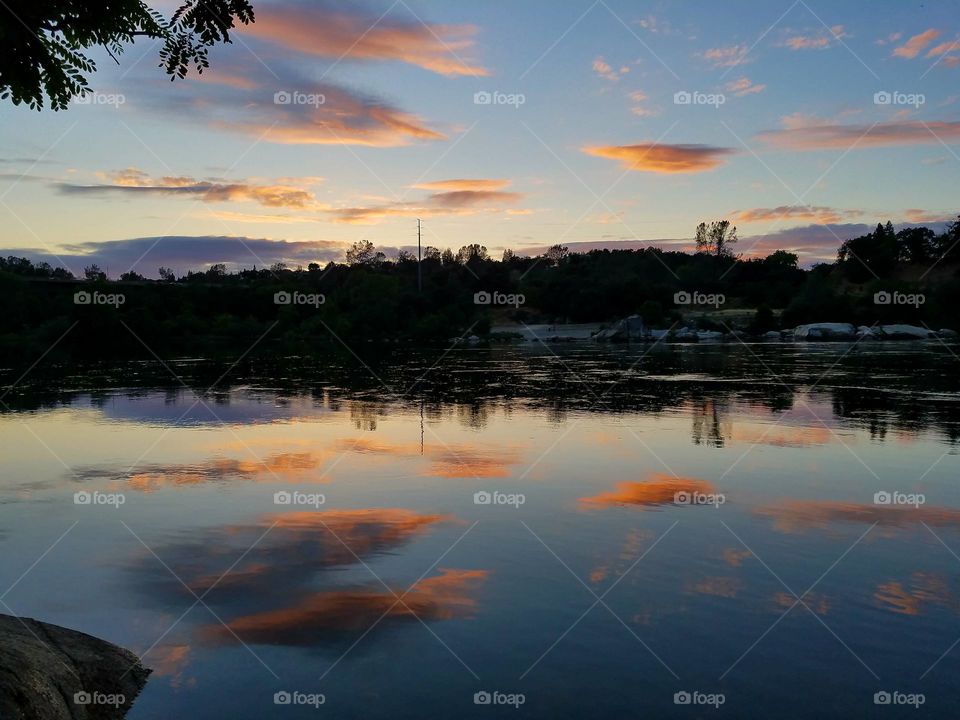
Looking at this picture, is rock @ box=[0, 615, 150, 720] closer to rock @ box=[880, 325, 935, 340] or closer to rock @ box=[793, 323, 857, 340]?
rock @ box=[793, 323, 857, 340]

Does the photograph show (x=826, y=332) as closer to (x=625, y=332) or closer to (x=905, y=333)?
(x=905, y=333)

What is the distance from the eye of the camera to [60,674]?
7.54m

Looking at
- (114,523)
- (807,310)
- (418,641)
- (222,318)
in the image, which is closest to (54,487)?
(114,523)

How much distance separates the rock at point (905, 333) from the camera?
324 feet

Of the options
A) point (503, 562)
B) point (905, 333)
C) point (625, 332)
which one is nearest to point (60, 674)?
point (503, 562)

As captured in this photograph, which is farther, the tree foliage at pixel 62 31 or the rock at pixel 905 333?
the rock at pixel 905 333

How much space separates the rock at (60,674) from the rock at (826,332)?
102887 mm

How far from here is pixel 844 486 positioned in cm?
1697

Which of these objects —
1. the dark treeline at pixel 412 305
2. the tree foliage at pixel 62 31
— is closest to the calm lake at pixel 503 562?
the tree foliage at pixel 62 31

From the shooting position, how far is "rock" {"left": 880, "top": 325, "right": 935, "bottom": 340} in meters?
98.7

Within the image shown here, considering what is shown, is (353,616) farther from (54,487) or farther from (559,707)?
(54,487)

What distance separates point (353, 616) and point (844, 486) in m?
11.4

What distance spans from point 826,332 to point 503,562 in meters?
100

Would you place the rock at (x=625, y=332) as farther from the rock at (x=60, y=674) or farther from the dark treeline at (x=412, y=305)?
the rock at (x=60, y=674)
